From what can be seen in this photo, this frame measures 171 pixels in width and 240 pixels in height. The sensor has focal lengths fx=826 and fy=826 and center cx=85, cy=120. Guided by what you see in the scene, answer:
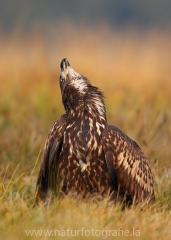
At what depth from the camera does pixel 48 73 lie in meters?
14.2

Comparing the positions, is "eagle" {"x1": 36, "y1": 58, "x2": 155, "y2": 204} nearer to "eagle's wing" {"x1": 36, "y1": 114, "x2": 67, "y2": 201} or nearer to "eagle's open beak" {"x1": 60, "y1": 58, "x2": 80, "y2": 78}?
"eagle's wing" {"x1": 36, "y1": 114, "x2": 67, "y2": 201}

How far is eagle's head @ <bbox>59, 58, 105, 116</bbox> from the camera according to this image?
23.1ft

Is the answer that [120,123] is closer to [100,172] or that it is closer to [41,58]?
[41,58]

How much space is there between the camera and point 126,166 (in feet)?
22.5

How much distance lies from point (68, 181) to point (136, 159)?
64 cm

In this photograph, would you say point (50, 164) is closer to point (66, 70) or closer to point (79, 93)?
point (79, 93)

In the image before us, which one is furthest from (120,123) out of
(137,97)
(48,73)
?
(48,73)

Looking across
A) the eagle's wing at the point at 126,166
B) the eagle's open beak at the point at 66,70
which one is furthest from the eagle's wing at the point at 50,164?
the eagle's open beak at the point at 66,70

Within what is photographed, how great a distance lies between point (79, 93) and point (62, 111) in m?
4.48

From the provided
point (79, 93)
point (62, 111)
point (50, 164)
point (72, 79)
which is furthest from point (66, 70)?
point (62, 111)

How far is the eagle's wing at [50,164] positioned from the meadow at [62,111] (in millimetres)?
139

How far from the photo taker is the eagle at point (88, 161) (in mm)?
6730

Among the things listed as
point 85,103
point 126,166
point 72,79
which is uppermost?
point 72,79

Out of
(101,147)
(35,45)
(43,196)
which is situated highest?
(35,45)
